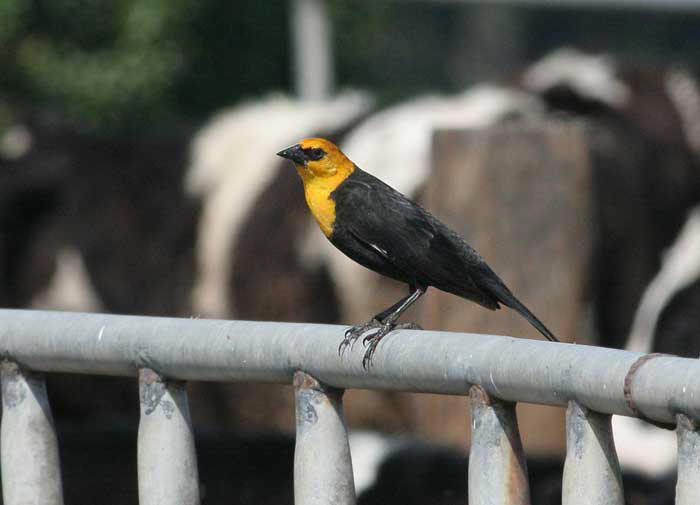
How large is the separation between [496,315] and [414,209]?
119cm

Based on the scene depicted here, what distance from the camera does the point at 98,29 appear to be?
28.4ft

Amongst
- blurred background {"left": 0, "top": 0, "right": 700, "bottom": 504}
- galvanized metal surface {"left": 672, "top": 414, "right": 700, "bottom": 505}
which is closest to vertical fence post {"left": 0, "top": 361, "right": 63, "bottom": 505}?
blurred background {"left": 0, "top": 0, "right": 700, "bottom": 504}

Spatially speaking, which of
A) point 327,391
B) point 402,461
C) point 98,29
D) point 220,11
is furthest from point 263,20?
point 327,391

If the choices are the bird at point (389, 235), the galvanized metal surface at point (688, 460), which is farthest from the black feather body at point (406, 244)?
the galvanized metal surface at point (688, 460)

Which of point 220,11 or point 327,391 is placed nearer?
point 327,391

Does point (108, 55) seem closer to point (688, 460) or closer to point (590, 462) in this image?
point (590, 462)

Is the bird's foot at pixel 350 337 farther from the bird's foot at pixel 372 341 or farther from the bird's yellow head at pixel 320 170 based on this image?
the bird's yellow head at pixel 320 170

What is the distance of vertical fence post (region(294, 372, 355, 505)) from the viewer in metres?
1.77

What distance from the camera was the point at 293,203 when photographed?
5363 mm

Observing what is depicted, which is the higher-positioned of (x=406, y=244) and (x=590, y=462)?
(x=406, y=244)

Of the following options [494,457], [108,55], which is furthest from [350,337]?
[108,55]

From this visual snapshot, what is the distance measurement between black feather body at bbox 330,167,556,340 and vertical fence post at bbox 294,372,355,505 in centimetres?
Answer: 55

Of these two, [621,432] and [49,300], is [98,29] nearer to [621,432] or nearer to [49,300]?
[49,300]

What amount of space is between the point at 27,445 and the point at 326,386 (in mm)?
419
